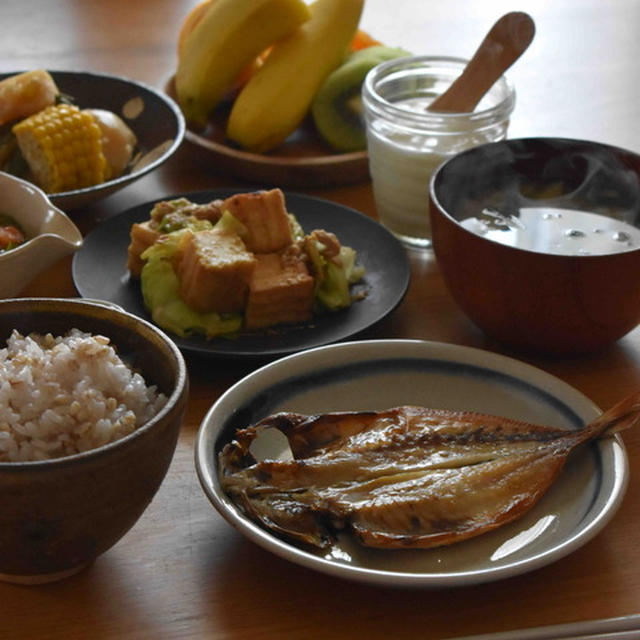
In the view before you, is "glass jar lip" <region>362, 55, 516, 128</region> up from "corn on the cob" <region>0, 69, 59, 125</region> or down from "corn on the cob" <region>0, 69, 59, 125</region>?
down

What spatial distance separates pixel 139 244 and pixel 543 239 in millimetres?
474

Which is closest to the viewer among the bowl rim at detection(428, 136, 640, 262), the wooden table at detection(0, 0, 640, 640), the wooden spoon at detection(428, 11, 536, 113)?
the wooden table at detection(0, 0, 640, 640)

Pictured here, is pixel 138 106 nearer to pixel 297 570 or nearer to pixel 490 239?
pixel 490 239

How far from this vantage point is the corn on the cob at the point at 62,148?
4.58ft

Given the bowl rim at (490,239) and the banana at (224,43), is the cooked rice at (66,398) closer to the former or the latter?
the bowl rim at (490,239)

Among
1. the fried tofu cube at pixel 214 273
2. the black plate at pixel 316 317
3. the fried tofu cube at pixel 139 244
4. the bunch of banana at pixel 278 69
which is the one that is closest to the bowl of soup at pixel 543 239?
the black plate at pixel 316 317

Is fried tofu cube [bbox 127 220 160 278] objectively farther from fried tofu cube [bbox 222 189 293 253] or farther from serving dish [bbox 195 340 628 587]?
serving dish [bbox 195 340 628 587]

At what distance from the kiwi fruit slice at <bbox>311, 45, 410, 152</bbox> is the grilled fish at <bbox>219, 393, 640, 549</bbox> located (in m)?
0.76

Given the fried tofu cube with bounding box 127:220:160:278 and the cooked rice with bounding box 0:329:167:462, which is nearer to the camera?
the cooked rice with bounding box 0:329:167:462

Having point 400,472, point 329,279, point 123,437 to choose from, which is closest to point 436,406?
point 400,472

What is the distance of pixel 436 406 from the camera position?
3.36ft

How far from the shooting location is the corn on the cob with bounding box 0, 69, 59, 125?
58.1 inches

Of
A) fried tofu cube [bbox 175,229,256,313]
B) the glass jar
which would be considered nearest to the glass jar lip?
the glass jar

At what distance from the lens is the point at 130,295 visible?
1.22 meters
